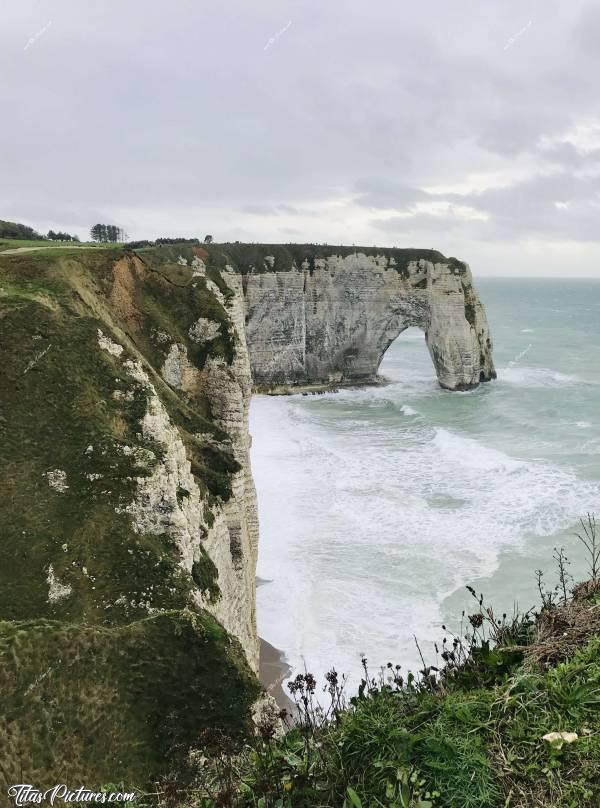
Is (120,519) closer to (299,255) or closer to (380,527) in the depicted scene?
(380,527)

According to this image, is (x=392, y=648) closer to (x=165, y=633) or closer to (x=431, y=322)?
(x=165, y=633)

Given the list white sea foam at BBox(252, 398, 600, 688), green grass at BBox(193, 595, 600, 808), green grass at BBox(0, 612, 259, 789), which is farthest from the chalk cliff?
white sea foam at BBox(252, 398, 600, 688)

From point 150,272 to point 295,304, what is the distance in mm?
40894

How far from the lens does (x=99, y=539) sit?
1039cm

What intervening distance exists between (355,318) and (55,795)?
56324 mm

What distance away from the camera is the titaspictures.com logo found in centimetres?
566

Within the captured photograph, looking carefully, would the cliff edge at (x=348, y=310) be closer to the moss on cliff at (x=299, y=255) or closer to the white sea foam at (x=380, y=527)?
the moss on cliff at (x=299, y=255)

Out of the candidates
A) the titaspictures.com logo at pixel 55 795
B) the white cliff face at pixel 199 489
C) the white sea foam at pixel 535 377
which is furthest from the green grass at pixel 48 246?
the white sea foam at pixel 535 377

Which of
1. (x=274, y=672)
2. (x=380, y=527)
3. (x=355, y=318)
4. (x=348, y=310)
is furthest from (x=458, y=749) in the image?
(x=348, y=310)

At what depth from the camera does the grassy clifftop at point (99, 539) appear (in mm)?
7219

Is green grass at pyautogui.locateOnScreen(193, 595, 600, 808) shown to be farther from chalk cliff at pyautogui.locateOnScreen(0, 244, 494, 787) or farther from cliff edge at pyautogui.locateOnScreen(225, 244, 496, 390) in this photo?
cliff edge at pyautogui.locateOnScreen(225, 244, 496, 390)

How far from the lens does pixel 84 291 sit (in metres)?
15.3

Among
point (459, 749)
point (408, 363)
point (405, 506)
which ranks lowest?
point (405, 506)

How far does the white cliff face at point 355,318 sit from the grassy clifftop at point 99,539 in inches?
1590
